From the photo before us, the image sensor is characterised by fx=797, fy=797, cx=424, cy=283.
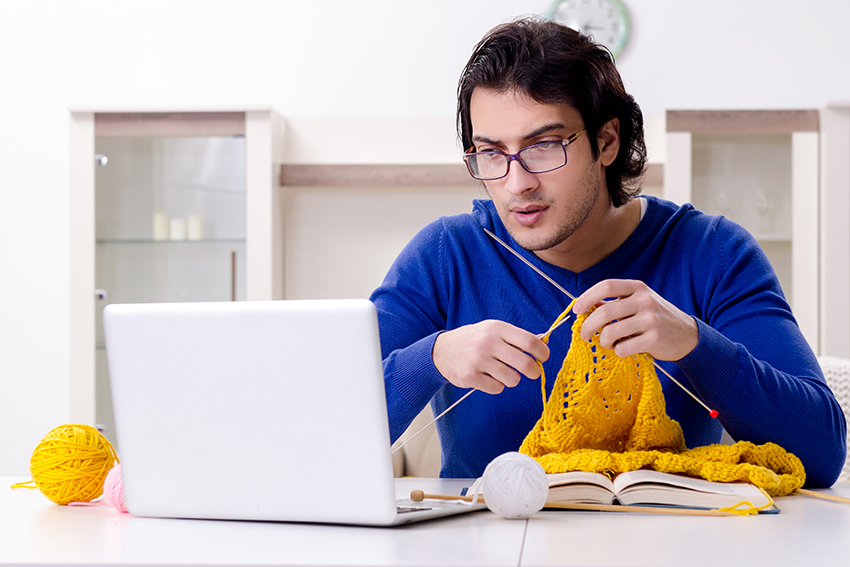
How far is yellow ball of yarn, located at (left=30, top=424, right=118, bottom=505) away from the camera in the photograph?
2.82 ft

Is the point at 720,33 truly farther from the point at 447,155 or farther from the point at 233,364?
the point at 233,364

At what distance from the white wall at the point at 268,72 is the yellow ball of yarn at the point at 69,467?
1994 millimetres

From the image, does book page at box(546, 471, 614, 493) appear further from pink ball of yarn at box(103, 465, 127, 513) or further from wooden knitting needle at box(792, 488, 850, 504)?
pink ball of yarn at box(103, 465, 127, 513)

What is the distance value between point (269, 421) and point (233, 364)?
0.20ft

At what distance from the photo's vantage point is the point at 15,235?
2.97 m

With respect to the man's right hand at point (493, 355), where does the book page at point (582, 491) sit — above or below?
below

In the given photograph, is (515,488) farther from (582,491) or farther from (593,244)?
(593,244)

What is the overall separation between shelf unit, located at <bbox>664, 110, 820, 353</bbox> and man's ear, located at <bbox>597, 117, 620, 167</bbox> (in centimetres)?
133

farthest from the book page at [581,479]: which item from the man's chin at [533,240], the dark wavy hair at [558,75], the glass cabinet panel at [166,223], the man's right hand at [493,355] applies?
the glass cabinet panel at [166,223]

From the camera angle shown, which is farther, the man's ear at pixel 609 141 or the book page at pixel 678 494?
the man's ear at pixel 609 141

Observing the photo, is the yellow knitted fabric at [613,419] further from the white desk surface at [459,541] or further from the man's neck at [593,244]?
the man's neck at [593,244]

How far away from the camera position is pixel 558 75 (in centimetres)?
112

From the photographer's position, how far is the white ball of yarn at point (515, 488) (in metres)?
0.72

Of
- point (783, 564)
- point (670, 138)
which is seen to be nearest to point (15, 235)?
point (670, 138)
